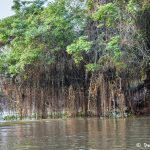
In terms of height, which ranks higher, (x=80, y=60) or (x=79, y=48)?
(x=79, y=48)

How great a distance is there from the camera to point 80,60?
64.4ft

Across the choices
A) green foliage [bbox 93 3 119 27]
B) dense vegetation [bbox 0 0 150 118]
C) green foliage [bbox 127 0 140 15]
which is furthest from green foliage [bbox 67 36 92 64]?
green foliage [bbox 127 0 140 15]

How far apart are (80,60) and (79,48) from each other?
984 millimetres


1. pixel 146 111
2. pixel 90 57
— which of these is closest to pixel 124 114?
pixel 146 111

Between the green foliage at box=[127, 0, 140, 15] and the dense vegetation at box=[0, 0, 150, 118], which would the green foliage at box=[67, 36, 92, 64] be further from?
the green foliage at box=[127, 0, 140, 15]

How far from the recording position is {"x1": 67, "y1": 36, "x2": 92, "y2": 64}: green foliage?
18.6 metres

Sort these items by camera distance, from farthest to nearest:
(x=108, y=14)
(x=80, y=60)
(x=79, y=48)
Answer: (x=80, y=60), (x=79, y=48), (x=108, y=14)

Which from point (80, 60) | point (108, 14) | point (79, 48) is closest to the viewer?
point (108, 14)

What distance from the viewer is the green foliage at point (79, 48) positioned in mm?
18609

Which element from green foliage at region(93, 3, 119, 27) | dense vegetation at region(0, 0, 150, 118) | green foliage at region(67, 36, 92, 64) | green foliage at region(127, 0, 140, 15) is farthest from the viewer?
green foliage at region(67, 36, 92, 64)

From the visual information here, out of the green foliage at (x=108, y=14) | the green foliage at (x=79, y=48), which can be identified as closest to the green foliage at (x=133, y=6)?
the green foliage at (x=108, y=14)

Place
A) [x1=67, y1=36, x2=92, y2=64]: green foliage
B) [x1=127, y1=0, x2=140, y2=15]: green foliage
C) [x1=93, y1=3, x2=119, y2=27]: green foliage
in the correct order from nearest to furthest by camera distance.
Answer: [x1=127, y1=0, x2=140, y2=15]: green foliage, [x1=93, y1=3, x2=119, y2=27]: green foliage, [x1=67, y1=36, x2=92, y2=64]: green foliage

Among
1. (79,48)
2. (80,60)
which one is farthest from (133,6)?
(80,60)

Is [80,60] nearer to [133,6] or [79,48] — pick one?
[79,48]
